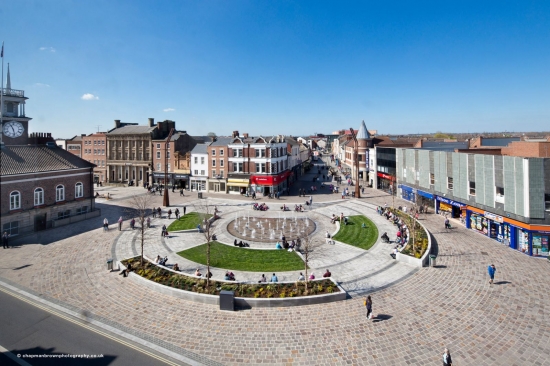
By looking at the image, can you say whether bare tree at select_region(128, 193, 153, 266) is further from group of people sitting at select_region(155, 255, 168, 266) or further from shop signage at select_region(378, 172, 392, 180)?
shop signage at select_region(378, 172, 392, 180)

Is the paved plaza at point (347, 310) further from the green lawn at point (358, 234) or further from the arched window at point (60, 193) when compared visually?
the arched window at point (60, 193)

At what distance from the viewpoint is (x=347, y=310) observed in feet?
56.1

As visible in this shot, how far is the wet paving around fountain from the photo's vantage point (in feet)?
103

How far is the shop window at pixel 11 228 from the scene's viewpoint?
1213 inches

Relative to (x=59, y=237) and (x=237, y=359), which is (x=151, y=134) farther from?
(x=237, y=359)

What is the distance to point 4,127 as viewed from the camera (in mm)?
34938

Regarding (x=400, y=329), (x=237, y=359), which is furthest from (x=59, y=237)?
(x=400, y=329)

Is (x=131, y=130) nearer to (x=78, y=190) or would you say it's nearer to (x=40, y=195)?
(x=78, y=190)

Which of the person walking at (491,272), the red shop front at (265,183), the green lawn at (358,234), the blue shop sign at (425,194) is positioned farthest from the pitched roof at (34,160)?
the blue shop sign at (425,194)

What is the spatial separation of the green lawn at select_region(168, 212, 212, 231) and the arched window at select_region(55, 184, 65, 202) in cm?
1409

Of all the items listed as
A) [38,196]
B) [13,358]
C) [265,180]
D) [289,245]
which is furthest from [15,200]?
[265,180]

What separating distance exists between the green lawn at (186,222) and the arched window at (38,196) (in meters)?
14.8

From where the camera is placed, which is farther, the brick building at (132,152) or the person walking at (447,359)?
the brick building at (132,152)

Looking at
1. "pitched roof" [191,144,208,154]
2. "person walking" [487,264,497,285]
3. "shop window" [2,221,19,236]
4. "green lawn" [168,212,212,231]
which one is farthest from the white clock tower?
"person walking" [487,264,497,285]
